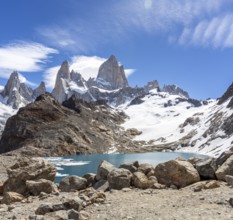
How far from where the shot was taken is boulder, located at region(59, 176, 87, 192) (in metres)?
30.9

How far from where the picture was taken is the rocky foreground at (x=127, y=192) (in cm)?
1938

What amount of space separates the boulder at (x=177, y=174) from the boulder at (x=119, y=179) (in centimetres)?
259

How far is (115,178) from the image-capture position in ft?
95.3

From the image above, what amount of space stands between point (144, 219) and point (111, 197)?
7.38m

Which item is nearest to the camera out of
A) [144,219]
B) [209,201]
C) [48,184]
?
[144,219]

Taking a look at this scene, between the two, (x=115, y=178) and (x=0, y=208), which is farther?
(x=115, y=178)

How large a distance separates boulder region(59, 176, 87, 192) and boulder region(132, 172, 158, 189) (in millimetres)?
4775

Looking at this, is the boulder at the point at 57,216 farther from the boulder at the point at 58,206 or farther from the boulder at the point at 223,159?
the boulder at the point at 223,159

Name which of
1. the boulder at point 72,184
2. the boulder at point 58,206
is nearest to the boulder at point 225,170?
the boulder at point 72,184

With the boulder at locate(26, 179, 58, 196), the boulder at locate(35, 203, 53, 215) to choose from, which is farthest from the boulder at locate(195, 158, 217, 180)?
the boulder at locate(35, 203, 53, 215)

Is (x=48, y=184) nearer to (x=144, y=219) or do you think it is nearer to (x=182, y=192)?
(x=182, y=192)

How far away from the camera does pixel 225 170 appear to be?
28.1 m

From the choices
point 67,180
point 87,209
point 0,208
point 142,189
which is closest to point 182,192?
point 142,189

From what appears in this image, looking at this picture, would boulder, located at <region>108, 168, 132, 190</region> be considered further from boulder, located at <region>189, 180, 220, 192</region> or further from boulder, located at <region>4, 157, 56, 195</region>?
boulder, located at <region>4, 157, 56, 195</region>
